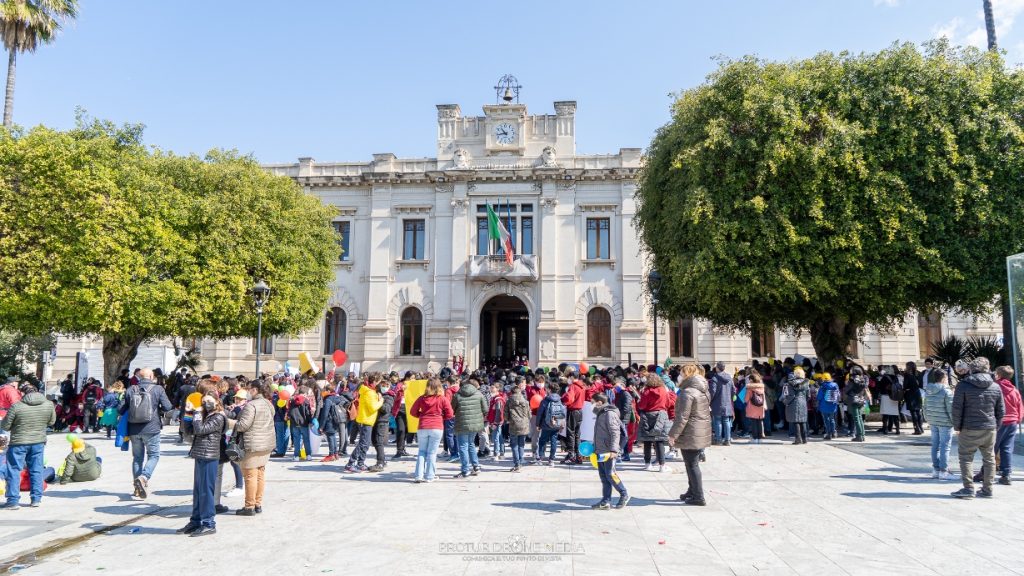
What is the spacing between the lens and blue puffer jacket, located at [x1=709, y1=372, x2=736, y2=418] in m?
14.2

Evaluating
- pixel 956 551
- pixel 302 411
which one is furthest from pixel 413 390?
pixel 956 551

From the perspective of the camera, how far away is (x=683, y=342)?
101 ft

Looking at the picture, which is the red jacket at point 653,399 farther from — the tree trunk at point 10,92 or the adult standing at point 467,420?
the tree trunk at point 10,92

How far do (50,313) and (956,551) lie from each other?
23005mm

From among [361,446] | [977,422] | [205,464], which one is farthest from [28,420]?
[977,422]

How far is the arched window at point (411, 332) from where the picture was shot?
31.8 m

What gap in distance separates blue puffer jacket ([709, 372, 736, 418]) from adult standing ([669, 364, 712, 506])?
565 centimetres

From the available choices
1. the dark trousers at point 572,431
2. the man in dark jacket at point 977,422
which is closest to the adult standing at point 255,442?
the dark trousers at point 572,431

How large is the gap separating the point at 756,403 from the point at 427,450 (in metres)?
8.43

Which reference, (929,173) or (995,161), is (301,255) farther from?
(995,161)

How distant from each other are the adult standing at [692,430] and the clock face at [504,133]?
24440mm

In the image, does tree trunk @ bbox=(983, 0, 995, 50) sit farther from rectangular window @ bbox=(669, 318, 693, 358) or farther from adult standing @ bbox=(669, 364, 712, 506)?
adult standing @ bbox=(669, 364, 712, 506)

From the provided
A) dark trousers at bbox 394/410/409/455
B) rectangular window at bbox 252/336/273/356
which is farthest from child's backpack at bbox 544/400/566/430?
rectangular window at bbox 252/336/273/356

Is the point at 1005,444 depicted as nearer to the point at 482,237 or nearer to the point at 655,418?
the point at 655,418
